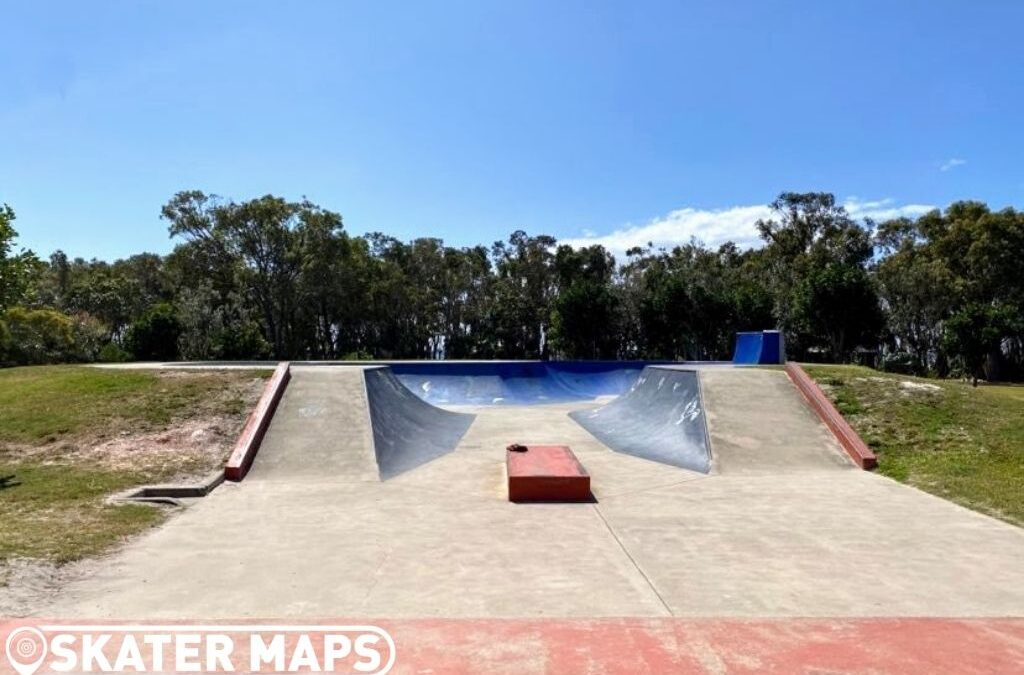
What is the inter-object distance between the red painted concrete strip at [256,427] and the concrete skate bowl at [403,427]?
5.93 ft

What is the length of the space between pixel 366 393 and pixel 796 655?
11038mm

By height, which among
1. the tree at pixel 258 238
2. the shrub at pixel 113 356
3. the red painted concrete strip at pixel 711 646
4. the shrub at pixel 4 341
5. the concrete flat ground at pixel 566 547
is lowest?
the concrete flat ground at pixel 566 547

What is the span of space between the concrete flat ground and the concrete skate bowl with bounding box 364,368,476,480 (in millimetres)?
439

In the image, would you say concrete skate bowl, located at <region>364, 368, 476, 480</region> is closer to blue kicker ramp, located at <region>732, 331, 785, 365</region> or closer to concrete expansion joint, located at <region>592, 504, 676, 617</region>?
concrete expansion joint, located at <region>592, 504, 676, 617</region>

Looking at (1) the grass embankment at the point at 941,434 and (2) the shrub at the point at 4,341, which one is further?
(2) the shrub at the point at 4,341

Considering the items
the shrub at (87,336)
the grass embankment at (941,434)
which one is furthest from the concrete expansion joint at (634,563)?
the shrub at (87,336)

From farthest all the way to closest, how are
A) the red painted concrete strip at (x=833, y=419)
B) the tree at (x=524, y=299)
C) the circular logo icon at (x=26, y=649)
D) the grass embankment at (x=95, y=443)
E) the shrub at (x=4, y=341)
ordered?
the tree at (x=524, y=299)
the shrub at (x=4, y=341)
the red painted concrete strip at (x=833, y=419)
the grass embankment at (x=95, y=443)
the circular logo icon at (x=26, y=649)

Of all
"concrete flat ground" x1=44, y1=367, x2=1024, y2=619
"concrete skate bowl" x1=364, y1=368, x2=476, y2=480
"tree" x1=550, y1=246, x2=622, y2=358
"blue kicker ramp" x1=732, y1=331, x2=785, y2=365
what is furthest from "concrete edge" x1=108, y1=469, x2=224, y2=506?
"tree" x1=550, y1=246, x2=622, y2=358

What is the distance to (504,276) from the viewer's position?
54844 millimetres

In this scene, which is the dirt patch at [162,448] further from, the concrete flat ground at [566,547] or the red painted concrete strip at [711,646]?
the red painted concrete strip at [711,646]

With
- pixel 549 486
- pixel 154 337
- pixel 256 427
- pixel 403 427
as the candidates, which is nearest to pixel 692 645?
pixel 549 486

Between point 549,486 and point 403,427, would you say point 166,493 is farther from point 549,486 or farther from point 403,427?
point 403,427

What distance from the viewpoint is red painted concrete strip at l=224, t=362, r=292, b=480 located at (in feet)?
35.3

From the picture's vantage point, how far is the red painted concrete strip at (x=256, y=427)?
10766 millimetres
